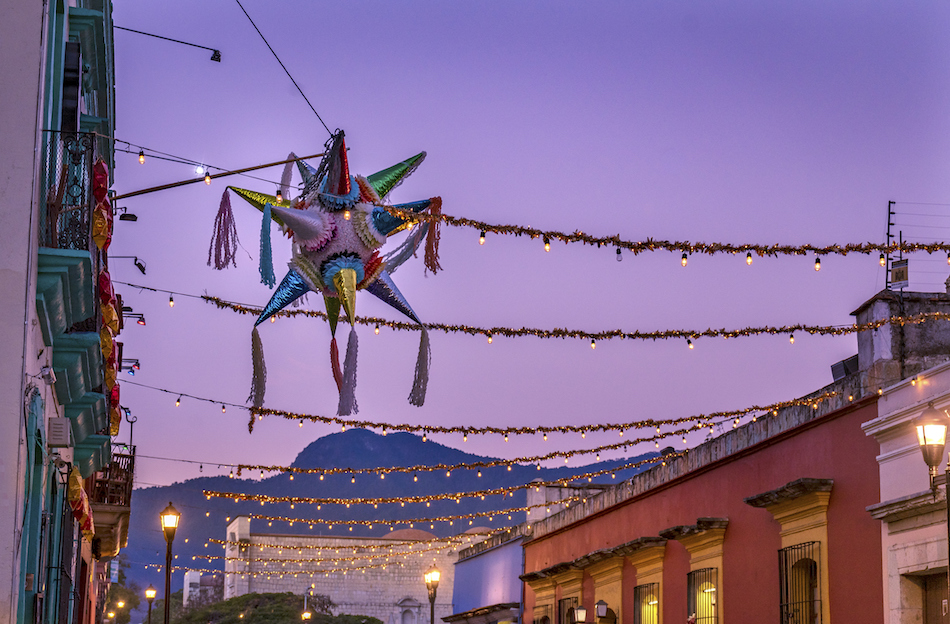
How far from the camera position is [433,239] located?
11008 mm

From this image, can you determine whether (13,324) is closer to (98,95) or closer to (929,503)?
(98,95)

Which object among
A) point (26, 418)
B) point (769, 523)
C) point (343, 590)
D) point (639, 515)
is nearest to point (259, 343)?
point (26, 418)

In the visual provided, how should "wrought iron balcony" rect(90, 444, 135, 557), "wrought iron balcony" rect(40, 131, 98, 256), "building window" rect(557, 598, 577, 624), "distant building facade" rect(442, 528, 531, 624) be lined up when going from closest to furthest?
"wrought iron balcony" rect(40, 131, 98, 256) → "wrought iron balcony" rect(90, 444, 135, 557) → "building window" rect(557, 598, 577, 624) → "distant building facade" rect(442, 528, 531, 624)

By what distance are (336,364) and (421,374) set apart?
0.85 meters

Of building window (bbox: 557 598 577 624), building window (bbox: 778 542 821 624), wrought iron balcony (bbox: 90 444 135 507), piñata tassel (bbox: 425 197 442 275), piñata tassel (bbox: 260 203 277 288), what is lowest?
building window (bbox: 557 598 577 624)

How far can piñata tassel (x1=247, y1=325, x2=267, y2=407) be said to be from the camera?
11094 mm

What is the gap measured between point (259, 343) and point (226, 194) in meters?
1.46

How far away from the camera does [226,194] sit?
10.8m

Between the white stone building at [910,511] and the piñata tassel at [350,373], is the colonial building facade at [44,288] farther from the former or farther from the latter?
the white stone building at [910,511]

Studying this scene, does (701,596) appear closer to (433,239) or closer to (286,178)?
(433,239)

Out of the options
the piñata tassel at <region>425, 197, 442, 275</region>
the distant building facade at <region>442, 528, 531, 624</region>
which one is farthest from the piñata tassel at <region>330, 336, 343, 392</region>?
the distant building facade at <region>442, 528, 531, 624</region>

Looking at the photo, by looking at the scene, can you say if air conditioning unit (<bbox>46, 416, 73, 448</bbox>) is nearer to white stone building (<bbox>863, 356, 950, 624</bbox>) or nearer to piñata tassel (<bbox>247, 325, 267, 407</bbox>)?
piñata tassel (<bbox>247, 325, 267, 407</bbox>)

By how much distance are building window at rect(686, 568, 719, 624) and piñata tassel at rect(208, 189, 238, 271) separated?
9802 mm

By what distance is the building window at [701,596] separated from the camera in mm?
17500
